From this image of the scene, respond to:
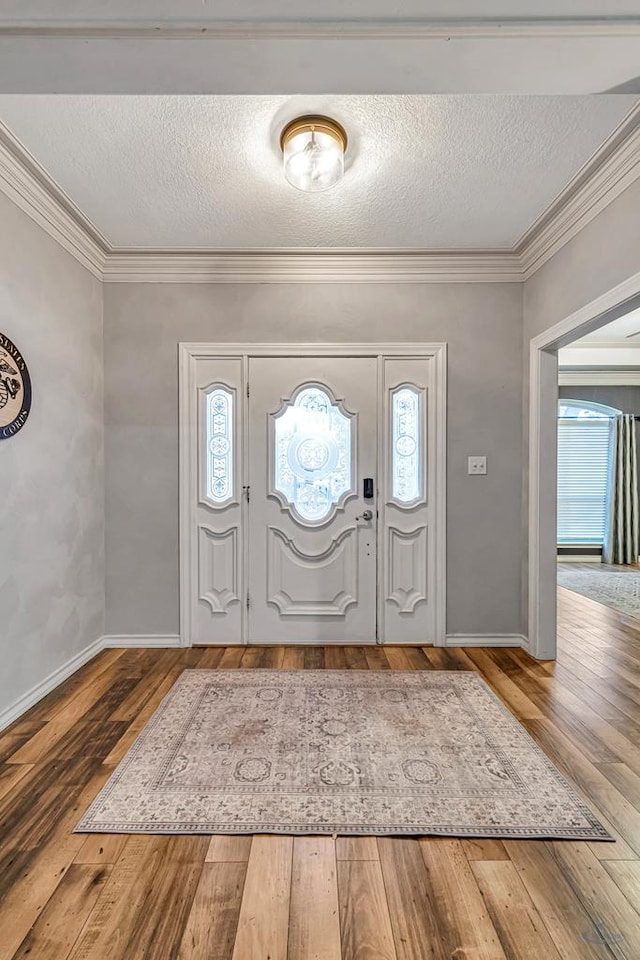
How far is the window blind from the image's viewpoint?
716 cm

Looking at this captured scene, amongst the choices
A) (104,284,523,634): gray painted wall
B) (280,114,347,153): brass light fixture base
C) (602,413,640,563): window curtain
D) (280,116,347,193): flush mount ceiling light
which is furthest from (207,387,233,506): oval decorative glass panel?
(602,413,640,563): window curtain

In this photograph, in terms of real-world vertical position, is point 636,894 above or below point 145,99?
below

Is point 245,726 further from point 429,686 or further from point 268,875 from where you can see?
point 429,686

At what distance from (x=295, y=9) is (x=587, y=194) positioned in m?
1.92

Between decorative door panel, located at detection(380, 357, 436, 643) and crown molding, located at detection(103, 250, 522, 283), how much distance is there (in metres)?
0.61

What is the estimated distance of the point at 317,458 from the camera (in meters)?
3.38

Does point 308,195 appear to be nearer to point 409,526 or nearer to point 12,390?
point 12,390

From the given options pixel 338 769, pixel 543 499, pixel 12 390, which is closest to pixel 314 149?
pixel 12 390

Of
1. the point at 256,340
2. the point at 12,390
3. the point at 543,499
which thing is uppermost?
the point at 256,340

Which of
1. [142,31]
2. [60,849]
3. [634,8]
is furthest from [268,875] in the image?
[634,8]

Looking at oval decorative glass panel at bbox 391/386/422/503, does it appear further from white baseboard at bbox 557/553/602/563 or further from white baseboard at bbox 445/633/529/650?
white baseboard at bbox 557/553/602/563

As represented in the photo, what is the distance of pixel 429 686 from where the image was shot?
8.86 feet

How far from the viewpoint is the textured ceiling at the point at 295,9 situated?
121cm

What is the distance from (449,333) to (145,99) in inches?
87.1
